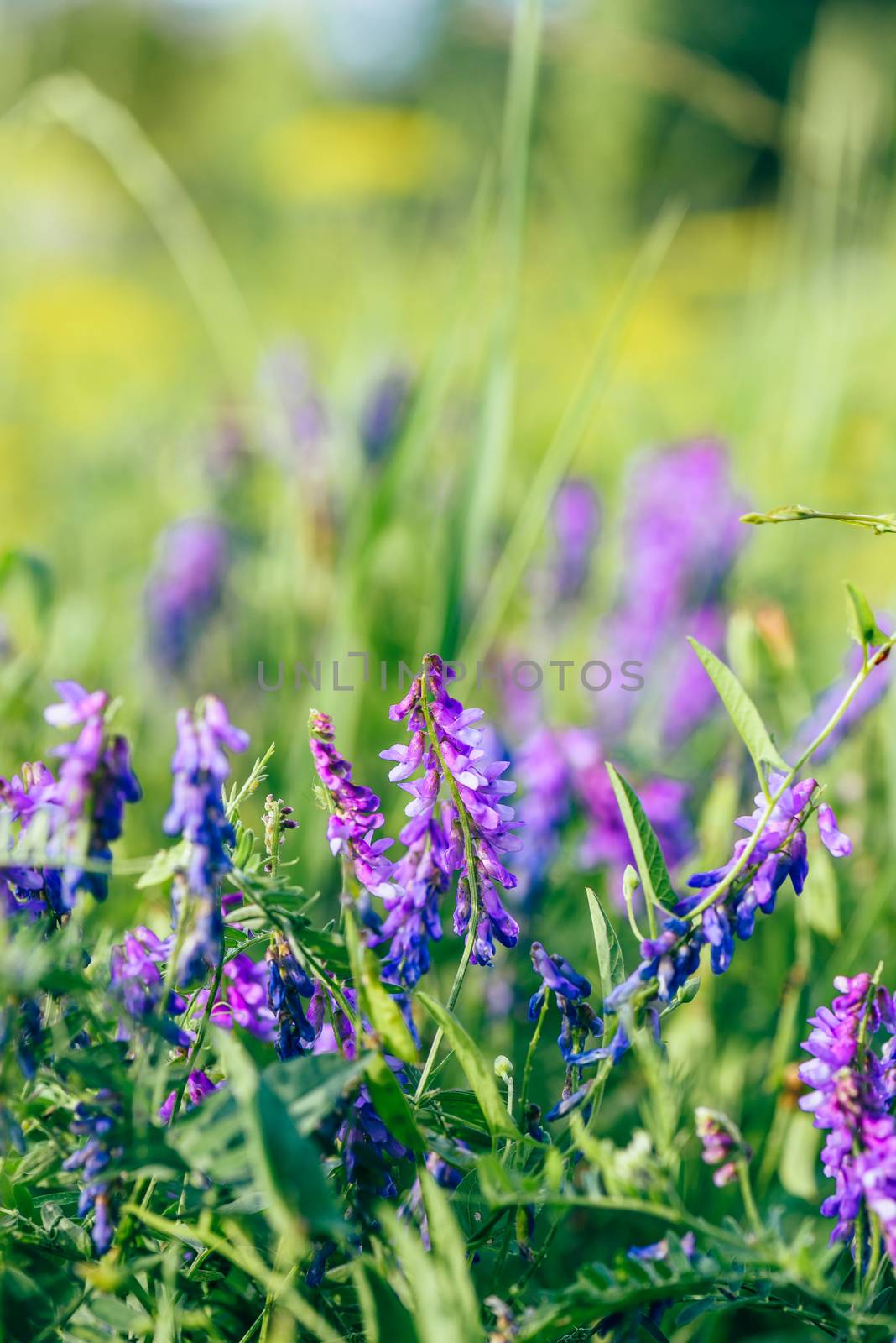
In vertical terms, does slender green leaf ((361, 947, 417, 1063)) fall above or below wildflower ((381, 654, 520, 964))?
below

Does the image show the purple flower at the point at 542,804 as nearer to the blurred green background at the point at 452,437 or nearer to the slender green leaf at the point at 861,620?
the blurred green background at the point at 452,437

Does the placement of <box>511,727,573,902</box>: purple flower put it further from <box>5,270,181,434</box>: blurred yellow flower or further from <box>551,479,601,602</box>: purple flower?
<box>5,270,181,434</box>: blurred yellow flower

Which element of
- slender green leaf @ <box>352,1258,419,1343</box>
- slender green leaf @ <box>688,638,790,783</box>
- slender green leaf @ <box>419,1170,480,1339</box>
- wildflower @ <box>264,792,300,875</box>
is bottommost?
slender green leaf @ <box>352,1258,419,1343</box>

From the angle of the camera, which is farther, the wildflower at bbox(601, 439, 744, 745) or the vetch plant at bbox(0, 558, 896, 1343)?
the wildflower at bbox(601, 439, 744, 745)

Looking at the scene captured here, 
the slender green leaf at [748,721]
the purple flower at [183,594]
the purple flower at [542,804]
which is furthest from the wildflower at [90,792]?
the purple flower at [183,594]

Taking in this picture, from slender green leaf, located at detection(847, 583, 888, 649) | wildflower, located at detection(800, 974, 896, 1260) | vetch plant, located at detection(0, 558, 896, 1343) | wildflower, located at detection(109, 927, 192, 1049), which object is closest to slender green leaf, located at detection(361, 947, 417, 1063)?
vetch plant, located at detection(0, 558, 896, 1343)

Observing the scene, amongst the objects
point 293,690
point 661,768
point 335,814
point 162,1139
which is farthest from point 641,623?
point 162,1139

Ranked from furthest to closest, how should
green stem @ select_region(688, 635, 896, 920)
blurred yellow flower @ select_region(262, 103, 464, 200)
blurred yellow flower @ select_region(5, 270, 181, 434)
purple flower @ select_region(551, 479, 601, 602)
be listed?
1. blurred yellow flower @ select_region(262, 103, 464, 200)
2. blurred yellow flower @ select_region(5, 270, 181, 434)
3. purple flower @ select_region(551, 479, 601, 602)
4. green stem @ select_region(688, 635, 896, 920)

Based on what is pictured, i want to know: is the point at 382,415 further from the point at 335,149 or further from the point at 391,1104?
the point at 335,149
